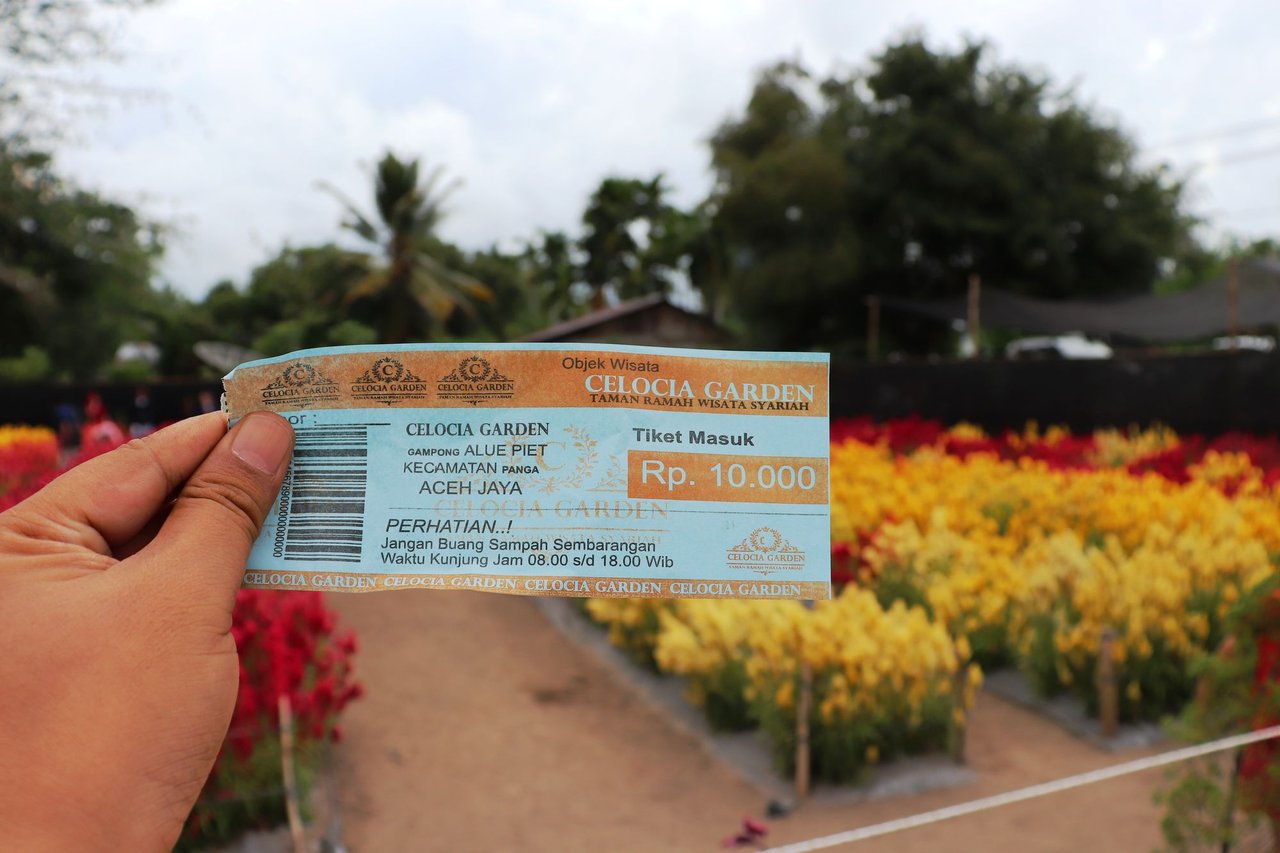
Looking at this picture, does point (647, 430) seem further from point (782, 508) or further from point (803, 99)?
point (803, 99)

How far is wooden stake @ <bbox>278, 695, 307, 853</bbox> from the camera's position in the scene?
4094mm

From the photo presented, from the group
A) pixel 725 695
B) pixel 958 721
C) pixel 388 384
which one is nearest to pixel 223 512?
pixel 388 384

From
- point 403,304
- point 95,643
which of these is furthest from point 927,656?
point 403,304

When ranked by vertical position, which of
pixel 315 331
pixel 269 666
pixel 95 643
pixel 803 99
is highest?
pixel 803 99

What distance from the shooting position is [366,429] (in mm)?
1038

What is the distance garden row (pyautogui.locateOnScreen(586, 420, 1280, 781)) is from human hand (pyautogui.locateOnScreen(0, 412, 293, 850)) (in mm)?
3847

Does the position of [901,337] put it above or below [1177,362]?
above

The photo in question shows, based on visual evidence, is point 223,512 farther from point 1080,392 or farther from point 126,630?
point 1080,392

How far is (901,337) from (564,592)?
24.6 m

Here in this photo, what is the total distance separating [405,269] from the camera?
18.3 meters

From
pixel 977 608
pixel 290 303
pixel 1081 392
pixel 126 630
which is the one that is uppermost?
pixel 290 303

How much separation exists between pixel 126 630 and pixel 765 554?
640 mm

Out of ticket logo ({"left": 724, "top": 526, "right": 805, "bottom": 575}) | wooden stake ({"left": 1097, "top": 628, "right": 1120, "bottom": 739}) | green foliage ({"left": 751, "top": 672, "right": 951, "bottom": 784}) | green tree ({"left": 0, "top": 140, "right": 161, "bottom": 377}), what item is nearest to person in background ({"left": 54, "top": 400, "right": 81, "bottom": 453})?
green tree ({"left": 0, "top": 140, "right": 161, "bottom": 377})

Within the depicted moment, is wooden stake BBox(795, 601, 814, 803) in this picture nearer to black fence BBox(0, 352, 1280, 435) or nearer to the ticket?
the ticket
